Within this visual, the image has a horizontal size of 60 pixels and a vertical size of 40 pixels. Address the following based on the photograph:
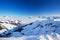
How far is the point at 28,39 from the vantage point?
4801 millimetres

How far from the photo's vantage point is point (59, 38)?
4387mm

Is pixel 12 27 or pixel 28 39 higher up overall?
pixel 28 39

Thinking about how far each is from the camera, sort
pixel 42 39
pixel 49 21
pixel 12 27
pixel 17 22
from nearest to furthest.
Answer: pixel 42 39
pixel 12 27
pixel 49 21
pixel 17 22

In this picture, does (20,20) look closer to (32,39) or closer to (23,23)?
(23,23)

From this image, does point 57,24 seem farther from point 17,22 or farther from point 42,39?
point 42,39

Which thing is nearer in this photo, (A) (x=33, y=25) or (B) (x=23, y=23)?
(A) (x=33, y=25)

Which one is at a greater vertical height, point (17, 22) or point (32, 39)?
point (32, 39)

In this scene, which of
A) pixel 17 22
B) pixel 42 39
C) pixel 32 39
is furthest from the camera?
pixel 17 22

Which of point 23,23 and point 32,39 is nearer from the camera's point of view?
point 32,39

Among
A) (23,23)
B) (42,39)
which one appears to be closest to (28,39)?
(42,39)

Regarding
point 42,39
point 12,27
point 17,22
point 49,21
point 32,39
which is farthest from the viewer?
point 17,22

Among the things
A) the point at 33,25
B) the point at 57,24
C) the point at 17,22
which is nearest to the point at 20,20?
the point at 17,22

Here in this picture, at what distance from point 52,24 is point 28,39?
35762 mm

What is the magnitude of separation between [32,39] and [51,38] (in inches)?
29.5
